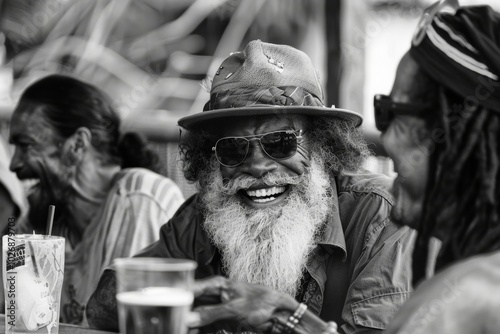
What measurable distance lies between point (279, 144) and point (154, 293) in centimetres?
173

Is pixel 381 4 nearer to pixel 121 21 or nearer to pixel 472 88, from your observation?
pixel 121 21

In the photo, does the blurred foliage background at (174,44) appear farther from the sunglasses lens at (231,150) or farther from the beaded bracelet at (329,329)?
the beaded bracelet at (329,329)

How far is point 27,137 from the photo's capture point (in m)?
4.33

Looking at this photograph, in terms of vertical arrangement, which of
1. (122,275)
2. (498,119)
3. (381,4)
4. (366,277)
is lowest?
(366,277)

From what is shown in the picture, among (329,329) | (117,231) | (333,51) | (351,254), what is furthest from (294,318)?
(333,51)

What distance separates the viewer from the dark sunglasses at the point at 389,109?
5.57ft

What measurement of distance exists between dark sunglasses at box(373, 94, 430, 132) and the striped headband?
4.0 inches

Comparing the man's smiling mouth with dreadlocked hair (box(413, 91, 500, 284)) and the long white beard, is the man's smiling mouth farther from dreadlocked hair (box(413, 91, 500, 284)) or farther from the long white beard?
dreadlocked hair (box(413, 91, 500, 284))

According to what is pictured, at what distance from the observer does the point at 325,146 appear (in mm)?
3189

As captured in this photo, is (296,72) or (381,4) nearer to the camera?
(296,72)

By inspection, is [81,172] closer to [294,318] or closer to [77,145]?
[77,145]

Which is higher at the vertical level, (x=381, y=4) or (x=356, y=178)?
(x=381, y=4)

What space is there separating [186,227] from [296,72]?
2.58 ft

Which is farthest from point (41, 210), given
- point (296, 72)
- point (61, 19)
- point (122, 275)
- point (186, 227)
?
point (122, 275)
